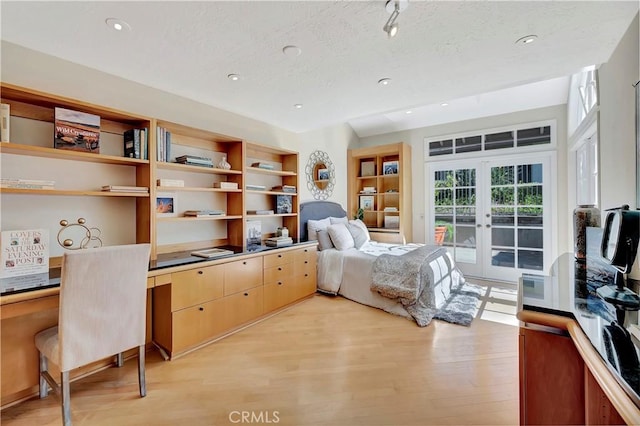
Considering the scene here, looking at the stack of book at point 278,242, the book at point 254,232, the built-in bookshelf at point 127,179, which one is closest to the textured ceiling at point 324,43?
the built-in bookshelf at point 127,179

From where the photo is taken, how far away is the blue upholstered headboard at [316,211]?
167 inches

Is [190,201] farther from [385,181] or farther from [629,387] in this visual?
[385,181]

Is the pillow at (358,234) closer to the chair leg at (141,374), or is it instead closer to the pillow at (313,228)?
the pillow at (313,228)

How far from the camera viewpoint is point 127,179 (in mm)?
2404

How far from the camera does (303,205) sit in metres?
4.25

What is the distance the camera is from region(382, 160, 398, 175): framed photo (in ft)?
16.9

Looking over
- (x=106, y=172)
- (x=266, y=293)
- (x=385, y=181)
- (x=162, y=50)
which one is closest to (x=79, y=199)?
(x=106, y=172)

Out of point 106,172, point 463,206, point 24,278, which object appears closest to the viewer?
point 24,278

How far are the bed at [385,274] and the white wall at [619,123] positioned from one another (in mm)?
1628

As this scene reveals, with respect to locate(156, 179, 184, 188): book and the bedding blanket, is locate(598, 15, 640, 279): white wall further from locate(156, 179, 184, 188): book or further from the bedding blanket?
locate(156, 179, 184, 188): book

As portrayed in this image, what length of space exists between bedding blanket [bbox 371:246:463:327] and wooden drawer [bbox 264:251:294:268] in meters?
1.07

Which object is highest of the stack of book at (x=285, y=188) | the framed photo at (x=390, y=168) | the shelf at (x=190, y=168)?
the framed photo at (x=390, y=168)

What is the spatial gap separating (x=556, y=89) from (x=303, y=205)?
12.7 ft

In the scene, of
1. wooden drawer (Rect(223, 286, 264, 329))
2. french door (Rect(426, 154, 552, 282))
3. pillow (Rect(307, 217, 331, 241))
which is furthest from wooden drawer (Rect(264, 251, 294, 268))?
french door (Rect(426, 154, 552, 282))
